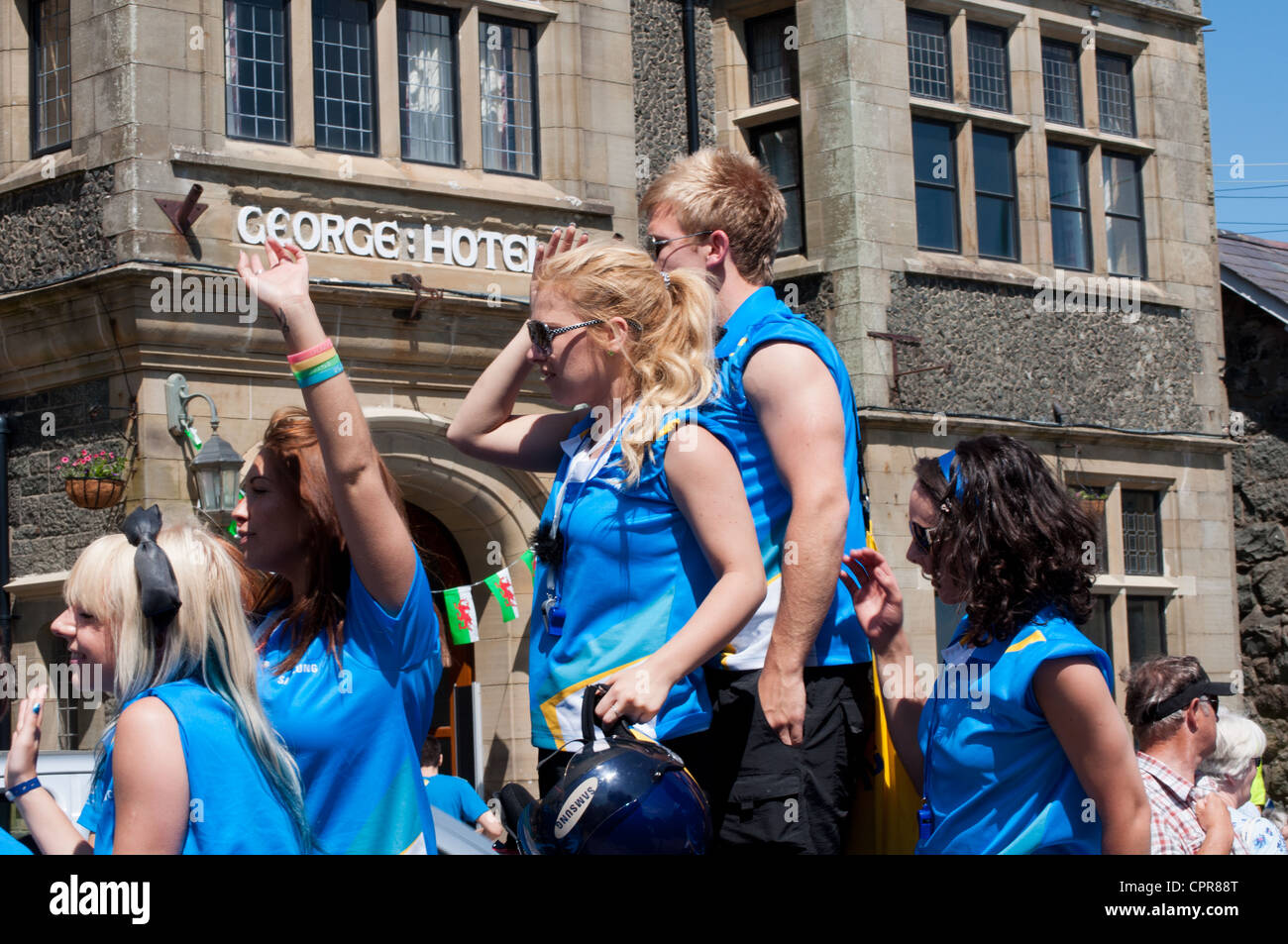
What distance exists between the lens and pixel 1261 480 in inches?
662

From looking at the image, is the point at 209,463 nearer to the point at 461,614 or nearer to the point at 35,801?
the point at 461,614

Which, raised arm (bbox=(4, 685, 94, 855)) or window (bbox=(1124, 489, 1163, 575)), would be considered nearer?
raised arm (bbox=(4, 685, 94, 855))

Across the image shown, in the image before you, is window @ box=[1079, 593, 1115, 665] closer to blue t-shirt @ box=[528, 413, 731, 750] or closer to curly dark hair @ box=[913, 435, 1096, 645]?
curly dark hair @ box=[913, 435, 1096, 645]

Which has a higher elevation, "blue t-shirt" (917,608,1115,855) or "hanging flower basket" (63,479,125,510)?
"hanging flower basket" (63,479,125,510)

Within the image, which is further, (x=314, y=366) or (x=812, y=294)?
(x=812, y=294)

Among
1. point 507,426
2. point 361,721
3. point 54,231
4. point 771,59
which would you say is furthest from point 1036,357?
point 361,721

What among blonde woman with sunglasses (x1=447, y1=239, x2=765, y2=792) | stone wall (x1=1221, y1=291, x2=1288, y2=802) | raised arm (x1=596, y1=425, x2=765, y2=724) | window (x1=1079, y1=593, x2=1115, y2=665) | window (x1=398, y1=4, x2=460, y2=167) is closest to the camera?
raised arm (x1=596, y1=425, x2=765, y2=724)

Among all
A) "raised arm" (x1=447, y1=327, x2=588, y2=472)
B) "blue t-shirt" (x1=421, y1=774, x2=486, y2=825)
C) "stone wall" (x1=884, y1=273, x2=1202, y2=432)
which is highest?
"stone wall" (x1=884, y1=273, x2=1202, y2=432)

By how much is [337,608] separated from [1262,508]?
15193 millimetres

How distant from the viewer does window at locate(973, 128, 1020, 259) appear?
46.6 feet

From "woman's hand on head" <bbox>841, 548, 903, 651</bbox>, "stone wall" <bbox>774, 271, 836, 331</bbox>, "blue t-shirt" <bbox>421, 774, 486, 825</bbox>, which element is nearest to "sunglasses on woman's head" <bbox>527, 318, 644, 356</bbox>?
"woman's hand on head" <bbox>841, 548, 903, 651</bbox>

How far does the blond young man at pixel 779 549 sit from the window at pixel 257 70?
7799 millimetres

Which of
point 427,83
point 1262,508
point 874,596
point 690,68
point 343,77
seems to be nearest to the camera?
point 874,596
